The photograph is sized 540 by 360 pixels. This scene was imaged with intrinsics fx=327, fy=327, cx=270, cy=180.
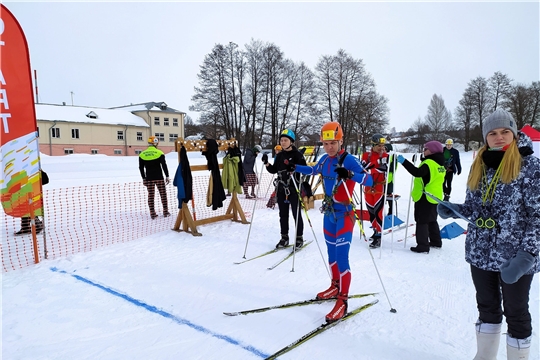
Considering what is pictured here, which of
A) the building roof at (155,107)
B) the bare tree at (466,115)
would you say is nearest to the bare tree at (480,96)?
the bare tree at (466,115)

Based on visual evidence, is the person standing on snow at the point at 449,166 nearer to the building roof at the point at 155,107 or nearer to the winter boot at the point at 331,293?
the winter boot at the point at 331,293

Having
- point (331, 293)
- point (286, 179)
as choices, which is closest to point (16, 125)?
point (286, 179)

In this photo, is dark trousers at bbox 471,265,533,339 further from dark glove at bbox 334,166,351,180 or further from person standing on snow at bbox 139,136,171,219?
person standing on snow at bbox 139,136,171,219

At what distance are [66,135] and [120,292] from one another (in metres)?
42.5

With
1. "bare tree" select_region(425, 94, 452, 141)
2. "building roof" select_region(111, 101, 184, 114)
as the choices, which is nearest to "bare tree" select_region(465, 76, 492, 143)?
"bare tree" select_region(425, 94, 452, 141)

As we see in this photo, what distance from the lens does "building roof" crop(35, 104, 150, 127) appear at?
3931cm

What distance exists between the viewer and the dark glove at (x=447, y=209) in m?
2.43

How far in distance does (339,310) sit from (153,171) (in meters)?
6.19

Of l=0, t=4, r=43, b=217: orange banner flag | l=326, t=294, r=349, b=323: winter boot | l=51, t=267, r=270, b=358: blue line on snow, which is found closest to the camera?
l=51, t=267, r=270, b=358: blue line on snow

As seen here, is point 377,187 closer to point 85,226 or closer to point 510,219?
point 510,219

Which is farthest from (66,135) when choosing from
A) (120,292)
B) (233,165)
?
(120,292)

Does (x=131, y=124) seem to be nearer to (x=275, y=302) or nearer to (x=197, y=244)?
(x=197, y=244)

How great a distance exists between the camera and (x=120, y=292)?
3.96m

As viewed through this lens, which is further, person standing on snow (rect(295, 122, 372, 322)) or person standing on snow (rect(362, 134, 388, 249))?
person standing on snow (rect(362, 134, 388, 249))
